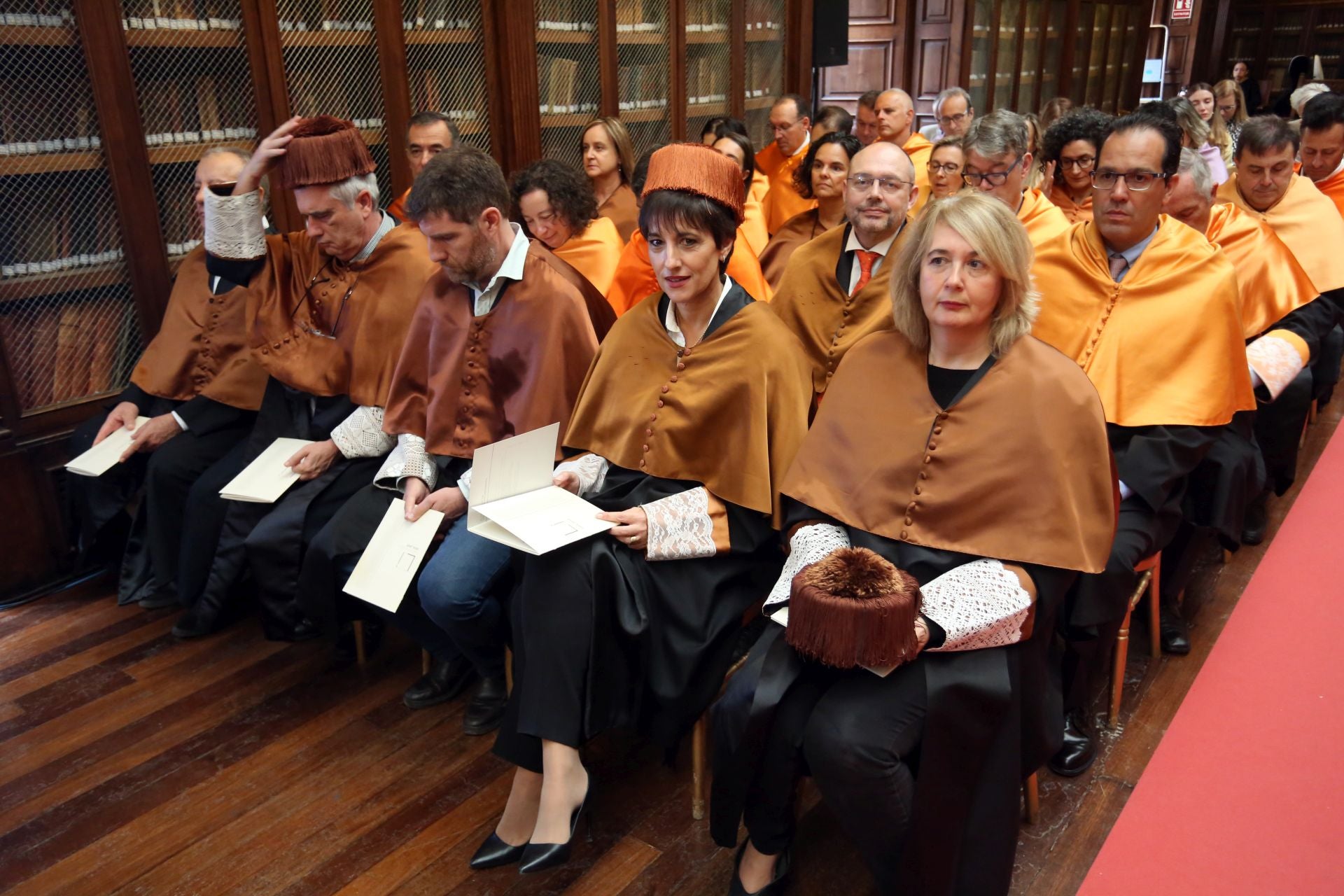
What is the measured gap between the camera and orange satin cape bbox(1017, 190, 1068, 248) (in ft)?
11.3

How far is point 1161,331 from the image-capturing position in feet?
8.85

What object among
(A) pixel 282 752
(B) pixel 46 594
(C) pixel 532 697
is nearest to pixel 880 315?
(C) pixel 532 697

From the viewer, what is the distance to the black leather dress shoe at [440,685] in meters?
2.93

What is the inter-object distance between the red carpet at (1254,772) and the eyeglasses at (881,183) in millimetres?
1658

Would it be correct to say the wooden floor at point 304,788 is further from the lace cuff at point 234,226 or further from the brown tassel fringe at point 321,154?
the brown tassel fringe at point 321,154

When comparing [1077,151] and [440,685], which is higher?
[1077,151]

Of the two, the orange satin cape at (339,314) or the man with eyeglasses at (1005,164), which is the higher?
the man with eyeglasses at (1005,164)

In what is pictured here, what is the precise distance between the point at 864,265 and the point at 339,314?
1662 millimetres

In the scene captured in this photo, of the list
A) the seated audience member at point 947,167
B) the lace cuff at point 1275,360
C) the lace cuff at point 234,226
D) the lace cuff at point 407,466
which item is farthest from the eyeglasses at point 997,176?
the lace cuff at point 234,226

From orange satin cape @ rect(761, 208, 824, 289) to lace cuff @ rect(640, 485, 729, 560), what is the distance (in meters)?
2.09

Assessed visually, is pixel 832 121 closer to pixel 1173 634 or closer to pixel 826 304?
pixel 826 304

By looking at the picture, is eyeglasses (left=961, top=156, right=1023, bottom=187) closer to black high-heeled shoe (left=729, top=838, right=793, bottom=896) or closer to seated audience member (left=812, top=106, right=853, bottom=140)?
seated audience member (left=812, top=106, right=853, bottom=140)

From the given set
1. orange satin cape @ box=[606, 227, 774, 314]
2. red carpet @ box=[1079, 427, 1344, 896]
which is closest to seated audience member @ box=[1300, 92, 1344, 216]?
red carpet @ box=[1079, 427, 1344, 896]

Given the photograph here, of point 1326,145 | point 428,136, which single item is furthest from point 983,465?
point 1326,145
